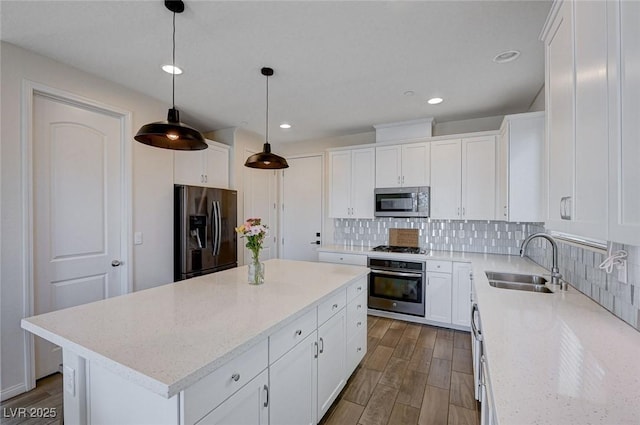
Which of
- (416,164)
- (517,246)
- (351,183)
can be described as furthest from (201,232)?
(517,246)

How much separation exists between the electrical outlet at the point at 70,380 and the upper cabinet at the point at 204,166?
2.45 meters

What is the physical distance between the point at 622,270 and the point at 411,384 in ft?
5.42

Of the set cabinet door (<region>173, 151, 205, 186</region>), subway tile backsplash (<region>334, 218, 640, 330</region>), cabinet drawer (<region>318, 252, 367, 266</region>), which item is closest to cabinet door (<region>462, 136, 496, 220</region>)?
subway tile backsplash (<region>334, 218, 640, 330</region>)

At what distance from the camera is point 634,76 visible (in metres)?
0.77

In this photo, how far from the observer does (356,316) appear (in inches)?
94.6

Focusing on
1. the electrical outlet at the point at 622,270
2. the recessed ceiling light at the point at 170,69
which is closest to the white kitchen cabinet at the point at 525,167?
the electrical outlet at the point at 622,270

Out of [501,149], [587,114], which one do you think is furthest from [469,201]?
[587,114]

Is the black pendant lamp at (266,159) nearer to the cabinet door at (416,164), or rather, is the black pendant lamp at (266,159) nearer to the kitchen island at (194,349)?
the kitchen island at (194,349)

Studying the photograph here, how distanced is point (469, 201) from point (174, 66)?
11.4ft

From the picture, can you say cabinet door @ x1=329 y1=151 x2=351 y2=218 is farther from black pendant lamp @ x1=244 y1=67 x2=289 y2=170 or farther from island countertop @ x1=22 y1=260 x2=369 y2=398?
island countertop @ x1=22 y1=260 x2=369 y2=398

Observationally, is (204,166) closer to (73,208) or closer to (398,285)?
(73,208)

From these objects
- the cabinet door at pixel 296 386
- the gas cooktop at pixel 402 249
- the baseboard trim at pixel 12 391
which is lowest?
the baseboard trim at pixel 12 391

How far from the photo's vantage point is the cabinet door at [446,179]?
3.60 m

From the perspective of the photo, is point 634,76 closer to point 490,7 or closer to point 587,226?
point 587,226
